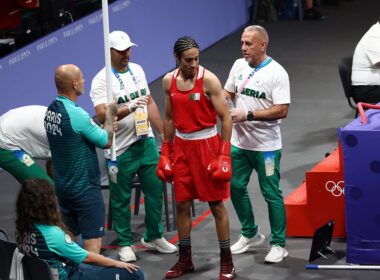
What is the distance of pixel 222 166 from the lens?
725cm

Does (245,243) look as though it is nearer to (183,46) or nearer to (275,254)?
(275,254)

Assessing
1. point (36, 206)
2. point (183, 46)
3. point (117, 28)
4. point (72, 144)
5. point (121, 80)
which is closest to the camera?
point (36, 206)

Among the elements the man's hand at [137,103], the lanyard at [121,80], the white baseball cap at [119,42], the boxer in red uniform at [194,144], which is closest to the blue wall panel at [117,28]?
the lanyard at [121,80]

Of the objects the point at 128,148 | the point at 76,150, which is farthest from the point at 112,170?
the point at 76,150

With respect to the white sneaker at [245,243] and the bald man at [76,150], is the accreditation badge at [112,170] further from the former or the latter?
the white sneaker at [245,243]

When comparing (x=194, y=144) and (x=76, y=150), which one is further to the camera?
(x=194, y=144)

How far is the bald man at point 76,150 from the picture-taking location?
7.06m

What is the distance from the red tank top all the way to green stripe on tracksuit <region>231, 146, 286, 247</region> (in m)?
0.61

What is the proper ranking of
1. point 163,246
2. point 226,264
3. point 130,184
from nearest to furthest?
point 226,264, point 130,184, point 163,246

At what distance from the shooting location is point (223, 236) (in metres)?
7.48

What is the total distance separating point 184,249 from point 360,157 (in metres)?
1.47

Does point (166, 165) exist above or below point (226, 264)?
above

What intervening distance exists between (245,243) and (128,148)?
1.20m

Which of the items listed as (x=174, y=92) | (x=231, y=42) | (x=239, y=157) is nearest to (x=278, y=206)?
(x=239, y=157)
